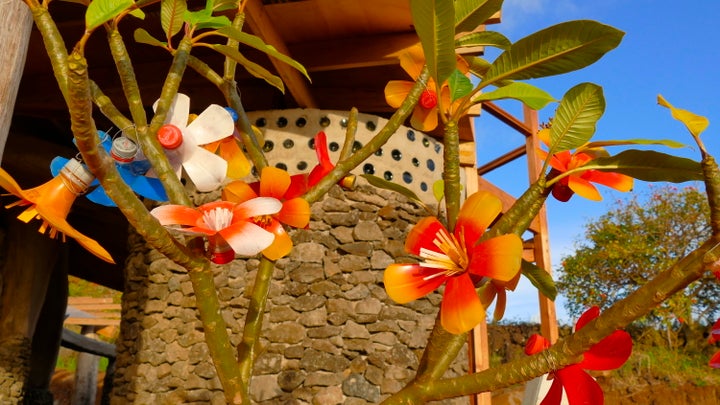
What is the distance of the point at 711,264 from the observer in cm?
44

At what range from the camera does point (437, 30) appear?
54 centimetres

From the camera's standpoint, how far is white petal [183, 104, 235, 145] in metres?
0.67

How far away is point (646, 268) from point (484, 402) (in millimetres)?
7886

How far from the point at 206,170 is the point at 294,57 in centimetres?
396

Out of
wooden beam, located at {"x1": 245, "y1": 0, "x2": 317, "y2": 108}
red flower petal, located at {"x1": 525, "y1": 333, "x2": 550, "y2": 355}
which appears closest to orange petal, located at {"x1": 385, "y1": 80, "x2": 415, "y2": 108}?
red flower petal, located at {"x1": 525, "y1": 333, "x2": 550, "y2": 355}

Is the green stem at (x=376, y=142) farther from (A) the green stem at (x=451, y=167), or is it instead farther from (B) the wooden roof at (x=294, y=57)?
(B) the wooden roof at (x=294, y=57)

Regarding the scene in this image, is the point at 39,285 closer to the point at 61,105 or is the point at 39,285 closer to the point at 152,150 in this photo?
the point at 61,105

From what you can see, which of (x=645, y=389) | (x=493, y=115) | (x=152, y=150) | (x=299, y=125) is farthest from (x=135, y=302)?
(x=645, y=389)

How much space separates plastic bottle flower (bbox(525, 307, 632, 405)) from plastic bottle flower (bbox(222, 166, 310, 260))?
0.94ft

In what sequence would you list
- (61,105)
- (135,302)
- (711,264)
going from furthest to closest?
Result: (61,105), (135,302), (711,264)

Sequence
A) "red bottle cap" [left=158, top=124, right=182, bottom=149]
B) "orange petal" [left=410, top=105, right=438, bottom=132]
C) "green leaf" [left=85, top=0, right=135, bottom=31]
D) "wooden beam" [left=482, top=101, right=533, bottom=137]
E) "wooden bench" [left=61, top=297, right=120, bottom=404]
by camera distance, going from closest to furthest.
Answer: "green leaf" [left=85, top=0, right=135, bottom=31]
"red bottle cap" [left=158, top=124, right=182, bottom=149]
"orange petal" [left=410, top=105, right=438, bottom=132]
"wooden beam" [left=482, top=101, right=533, bottom=137]
"wooden bench" [left=61, top=297, right=120, bottom=404]

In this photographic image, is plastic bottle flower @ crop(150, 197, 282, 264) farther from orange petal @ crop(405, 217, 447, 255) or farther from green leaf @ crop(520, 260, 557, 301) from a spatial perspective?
green leaf @ crop(520, 260, 557, 301)

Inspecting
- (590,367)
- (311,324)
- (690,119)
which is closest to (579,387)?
(590,367)

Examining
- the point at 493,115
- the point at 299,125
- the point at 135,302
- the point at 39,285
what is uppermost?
the point at 493,115
